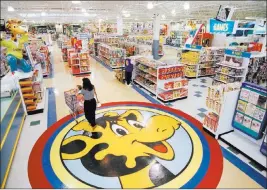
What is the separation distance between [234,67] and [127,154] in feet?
20.3

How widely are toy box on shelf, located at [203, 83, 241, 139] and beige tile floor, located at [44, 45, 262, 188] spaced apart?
35.9 inches

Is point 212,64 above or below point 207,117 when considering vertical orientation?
above

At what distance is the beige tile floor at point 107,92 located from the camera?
3436 millimetres

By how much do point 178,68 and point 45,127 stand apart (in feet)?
15.5

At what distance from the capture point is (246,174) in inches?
141

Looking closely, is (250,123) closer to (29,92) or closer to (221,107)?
(221,107)

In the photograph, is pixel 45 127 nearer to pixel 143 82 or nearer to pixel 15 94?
pixel 15 94

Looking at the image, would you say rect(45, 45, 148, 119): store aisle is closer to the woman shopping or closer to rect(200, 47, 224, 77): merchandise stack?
the woman shopping

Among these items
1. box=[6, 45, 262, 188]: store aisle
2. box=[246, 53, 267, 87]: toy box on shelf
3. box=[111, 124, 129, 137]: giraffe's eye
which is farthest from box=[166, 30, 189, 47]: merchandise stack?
box=[111, 124, 129, 137]: giraffe's eye

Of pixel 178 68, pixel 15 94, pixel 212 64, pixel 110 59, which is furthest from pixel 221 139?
pixel 110 59

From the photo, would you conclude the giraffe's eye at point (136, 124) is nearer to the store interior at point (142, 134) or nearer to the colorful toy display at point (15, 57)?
the store interior at point (142, 134)

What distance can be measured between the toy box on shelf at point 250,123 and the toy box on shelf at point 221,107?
12cm

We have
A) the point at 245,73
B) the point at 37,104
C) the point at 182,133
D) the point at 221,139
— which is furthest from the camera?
the point at 245,73

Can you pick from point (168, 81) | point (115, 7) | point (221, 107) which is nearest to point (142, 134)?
point (221, 107)
